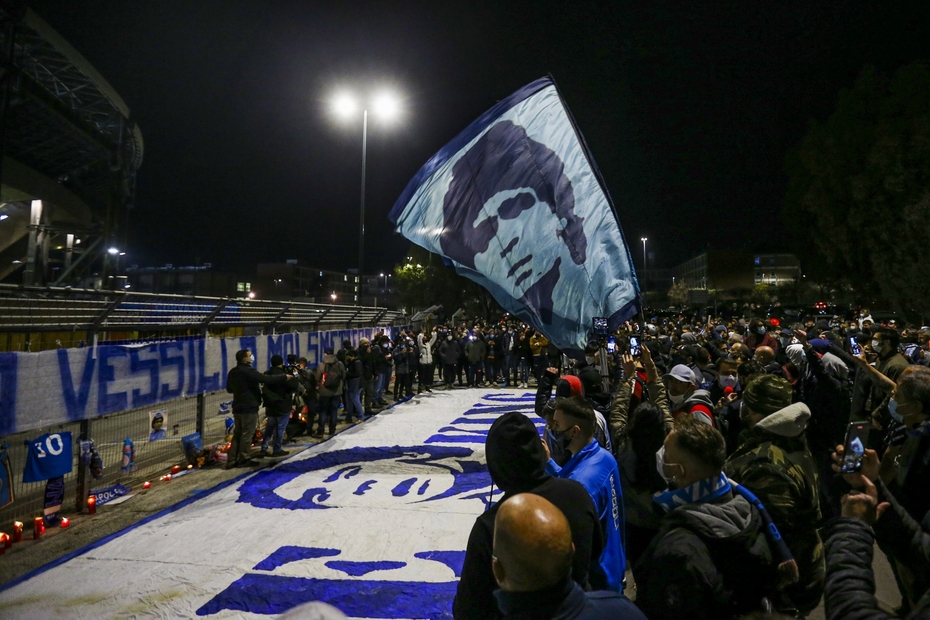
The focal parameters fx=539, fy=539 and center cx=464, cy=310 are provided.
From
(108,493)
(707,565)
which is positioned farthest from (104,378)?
(707,565)

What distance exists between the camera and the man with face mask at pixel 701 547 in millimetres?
1885

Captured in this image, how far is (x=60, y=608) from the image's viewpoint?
4.41 m

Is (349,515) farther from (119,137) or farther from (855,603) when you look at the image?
(119,137)

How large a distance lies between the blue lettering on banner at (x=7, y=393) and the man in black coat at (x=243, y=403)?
9.98 ft

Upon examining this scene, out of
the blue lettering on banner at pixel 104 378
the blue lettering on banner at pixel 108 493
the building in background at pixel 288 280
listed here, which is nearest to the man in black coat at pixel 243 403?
the blue lettering on banner at pixel 104 378

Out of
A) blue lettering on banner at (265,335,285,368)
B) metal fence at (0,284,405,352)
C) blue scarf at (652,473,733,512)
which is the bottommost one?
blue scarf at (652,473,733,512)

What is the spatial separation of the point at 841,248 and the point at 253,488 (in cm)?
2268

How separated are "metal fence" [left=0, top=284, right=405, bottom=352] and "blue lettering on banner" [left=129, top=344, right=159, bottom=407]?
1.19 feet

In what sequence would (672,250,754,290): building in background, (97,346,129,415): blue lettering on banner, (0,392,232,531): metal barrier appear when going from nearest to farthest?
(0,392,232,531): metal barrier → (97,346,129,415): blue lettering on banner → (672,250,754,290): building in background

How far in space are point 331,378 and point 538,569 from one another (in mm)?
10163

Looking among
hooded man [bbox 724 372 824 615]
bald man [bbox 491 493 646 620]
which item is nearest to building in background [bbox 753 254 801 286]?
hooded man [bbox 724 372 824 615]

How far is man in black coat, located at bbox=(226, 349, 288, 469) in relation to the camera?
8844 millimetres

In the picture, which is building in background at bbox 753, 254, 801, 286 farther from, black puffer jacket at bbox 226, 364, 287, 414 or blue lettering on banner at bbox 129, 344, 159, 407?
blue lettering on banner at bbox 129, 344, 159, 407

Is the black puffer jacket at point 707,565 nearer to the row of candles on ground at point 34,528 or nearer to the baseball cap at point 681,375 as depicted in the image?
the baseball cap at point 681,375
